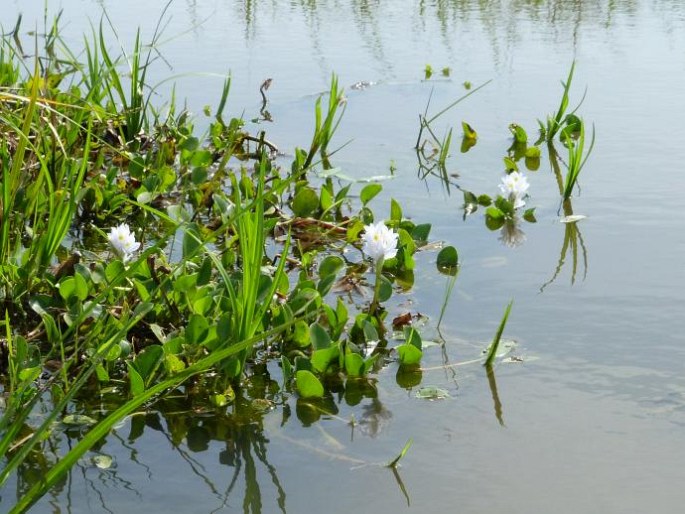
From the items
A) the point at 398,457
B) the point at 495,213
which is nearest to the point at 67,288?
the point at 398,457

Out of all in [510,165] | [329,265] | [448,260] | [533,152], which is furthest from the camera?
[533,152]

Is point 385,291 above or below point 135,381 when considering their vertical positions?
below

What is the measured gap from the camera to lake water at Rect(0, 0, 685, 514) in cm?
201

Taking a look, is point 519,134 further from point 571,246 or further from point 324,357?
point 324,357

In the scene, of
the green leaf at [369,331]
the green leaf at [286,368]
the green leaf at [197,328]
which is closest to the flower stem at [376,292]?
the green leaf at [369,331]

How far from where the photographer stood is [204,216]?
11.8 feet

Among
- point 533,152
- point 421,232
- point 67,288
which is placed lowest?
point 533,152

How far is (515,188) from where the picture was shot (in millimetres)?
3545

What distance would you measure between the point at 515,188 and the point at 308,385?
1469 millimetres

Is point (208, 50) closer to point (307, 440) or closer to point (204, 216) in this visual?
point (204, 216)

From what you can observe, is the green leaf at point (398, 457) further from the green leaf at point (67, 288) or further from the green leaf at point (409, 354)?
the green leaf at point (67, 288)

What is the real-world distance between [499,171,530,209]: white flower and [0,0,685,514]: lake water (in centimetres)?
11

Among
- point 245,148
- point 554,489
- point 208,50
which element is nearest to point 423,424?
point 554,489

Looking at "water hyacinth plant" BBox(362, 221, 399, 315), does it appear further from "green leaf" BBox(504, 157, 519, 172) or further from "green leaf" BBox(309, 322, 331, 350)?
"green leaf" BBox(504, 157, 519, 172)
